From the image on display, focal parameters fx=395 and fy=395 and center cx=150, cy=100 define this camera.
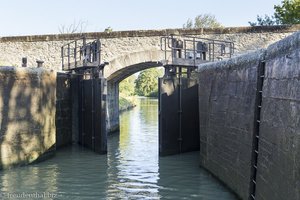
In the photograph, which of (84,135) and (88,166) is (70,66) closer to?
(84,135)

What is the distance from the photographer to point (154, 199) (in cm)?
766

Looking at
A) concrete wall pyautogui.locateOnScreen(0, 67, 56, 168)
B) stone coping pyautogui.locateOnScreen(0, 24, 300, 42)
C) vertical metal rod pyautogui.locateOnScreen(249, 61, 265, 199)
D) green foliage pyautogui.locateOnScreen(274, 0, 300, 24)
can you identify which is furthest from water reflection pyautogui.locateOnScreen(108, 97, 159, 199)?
green foliage pyautogui.locateOnScreen(274, 0, 300, 24)

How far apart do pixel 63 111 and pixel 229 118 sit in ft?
24.3

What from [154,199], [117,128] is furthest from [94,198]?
[117,128]

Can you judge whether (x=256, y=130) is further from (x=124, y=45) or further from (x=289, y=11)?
(x=289, y=11)

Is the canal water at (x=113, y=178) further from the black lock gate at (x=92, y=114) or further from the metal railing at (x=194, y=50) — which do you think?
the metal railing at (x=194, y=50)

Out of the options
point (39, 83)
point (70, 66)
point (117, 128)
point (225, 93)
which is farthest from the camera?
point (117, 128)

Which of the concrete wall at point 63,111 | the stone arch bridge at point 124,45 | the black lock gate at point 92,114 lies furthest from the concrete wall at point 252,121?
the stone arch bridge at point 124,45

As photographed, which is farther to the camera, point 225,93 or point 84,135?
point 84,135

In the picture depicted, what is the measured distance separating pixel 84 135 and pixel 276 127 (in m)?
9.72

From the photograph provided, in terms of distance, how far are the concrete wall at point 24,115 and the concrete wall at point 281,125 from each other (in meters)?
6.61

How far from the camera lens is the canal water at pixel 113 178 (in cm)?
793

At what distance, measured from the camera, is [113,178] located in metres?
9.39

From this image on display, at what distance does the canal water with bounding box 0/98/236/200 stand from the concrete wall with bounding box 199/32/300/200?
0.66m
